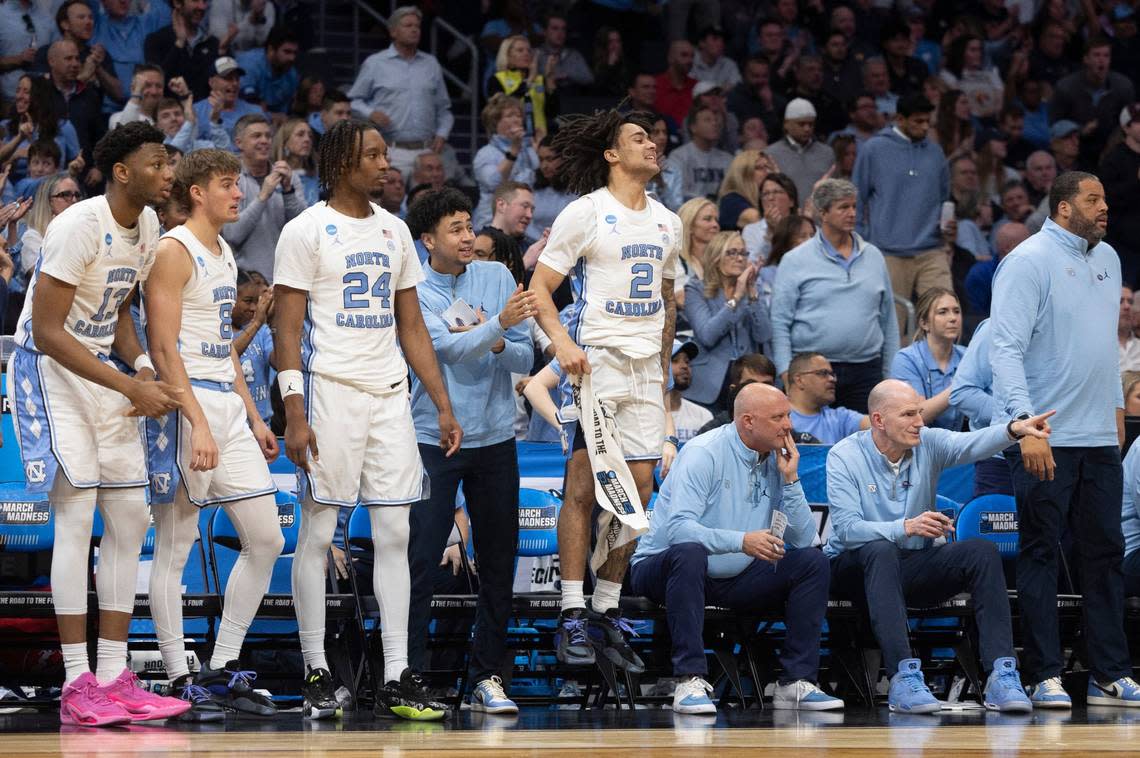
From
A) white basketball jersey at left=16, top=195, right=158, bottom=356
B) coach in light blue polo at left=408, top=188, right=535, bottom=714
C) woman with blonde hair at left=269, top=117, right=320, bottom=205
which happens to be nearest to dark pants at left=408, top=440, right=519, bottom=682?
coach in light blue polo at left=408, top=188, right=535, bottom=714

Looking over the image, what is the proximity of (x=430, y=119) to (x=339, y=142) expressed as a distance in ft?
20.4

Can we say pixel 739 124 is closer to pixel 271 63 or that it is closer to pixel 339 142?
pixel 271 63

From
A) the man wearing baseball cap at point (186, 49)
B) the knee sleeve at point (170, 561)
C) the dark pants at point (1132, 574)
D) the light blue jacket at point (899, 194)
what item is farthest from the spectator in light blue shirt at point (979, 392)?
the man wearing baseball cap at point (186, 49)

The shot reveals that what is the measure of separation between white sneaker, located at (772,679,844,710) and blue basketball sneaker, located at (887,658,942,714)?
22cm

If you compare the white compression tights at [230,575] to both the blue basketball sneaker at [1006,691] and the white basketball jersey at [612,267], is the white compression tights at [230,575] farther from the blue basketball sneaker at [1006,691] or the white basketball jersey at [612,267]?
the blue basketball sneaker at [1006,691]

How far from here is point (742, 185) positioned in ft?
39.4

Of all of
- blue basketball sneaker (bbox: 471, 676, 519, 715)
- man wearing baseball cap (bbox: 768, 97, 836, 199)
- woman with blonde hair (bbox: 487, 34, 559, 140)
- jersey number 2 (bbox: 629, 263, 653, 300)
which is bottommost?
blue basketball sneaker (bbox: 471, 676, 519, 715)

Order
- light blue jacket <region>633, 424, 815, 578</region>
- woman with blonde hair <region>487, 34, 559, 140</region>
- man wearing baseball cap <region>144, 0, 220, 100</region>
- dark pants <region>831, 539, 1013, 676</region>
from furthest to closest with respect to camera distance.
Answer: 1. woman with blonde hair <region>487, 34, 559, 140</region>
2. man wearing baseball cap <region>144, 0, 220, 100</region>
3. light blue jacket <region>633, 424, 815, 578</region>
4. dark pants <region>831, 539, 1013, 676</region>

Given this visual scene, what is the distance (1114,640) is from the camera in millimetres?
7047

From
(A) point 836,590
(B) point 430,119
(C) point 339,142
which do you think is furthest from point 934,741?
(B) point 430,119

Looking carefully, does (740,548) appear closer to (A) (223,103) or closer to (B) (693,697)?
(B) (693,697)

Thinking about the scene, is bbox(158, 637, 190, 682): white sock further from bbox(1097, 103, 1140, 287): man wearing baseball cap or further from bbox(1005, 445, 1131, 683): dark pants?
bbox(1097, 103, 1140, 287): man wearing baseball cap

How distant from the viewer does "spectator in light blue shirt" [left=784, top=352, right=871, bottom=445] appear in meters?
8.84

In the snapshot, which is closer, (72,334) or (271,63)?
(72,334)
